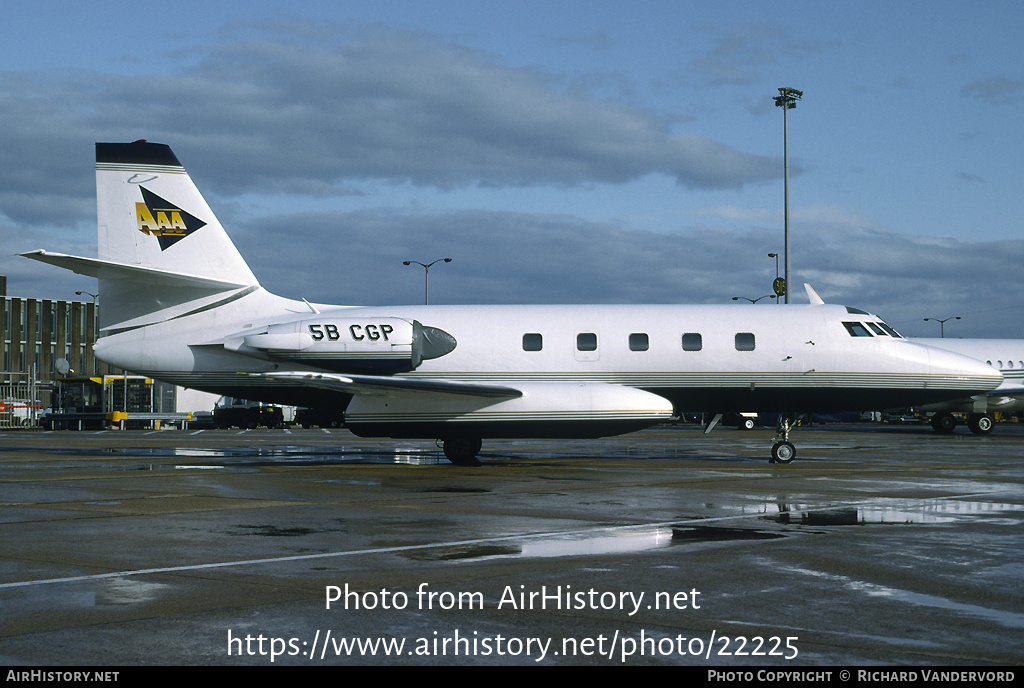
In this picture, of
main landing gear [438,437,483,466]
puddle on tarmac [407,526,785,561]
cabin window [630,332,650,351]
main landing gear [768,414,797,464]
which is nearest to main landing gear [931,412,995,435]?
main landing gear [768,414,797,464]

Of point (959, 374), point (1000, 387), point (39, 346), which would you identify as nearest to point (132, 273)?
point (959, 374)

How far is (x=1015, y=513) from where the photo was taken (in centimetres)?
1262

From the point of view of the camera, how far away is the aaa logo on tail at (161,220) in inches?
912

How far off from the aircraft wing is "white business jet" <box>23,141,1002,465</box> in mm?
855

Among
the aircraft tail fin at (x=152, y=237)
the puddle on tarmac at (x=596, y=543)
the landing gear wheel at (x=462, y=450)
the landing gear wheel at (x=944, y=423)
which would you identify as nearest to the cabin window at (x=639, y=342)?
the landing gear wheel at (x=462, y=450)

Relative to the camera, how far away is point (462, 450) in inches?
901

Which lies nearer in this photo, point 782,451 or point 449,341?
point 449,341

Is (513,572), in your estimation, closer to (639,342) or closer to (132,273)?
(639,342)

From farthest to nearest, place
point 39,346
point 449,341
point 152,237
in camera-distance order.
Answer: point 39,346 < point 152,237 < point 449,341

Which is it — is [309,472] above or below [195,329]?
below

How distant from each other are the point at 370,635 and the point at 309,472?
14.9 m

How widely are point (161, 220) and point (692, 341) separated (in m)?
13.1
